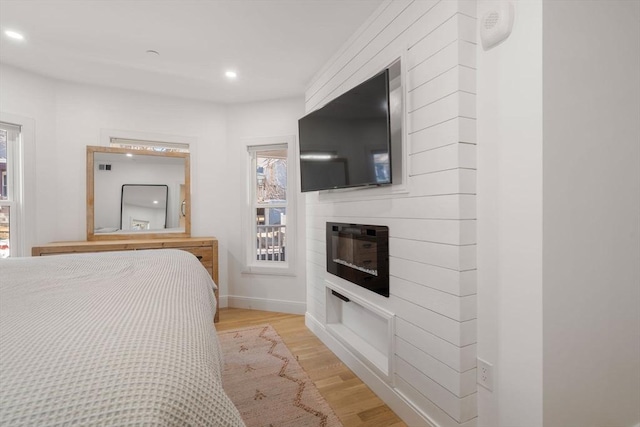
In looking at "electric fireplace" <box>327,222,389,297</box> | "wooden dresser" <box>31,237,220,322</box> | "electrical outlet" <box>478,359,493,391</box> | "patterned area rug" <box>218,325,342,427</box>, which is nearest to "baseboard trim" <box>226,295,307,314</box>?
"wooden dresser" <box>31,237,220,322</box>

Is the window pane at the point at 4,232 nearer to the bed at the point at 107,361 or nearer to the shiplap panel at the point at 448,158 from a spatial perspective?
the bed at the point at 107,361

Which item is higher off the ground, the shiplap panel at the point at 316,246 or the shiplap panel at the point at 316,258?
the shiplap panel at the point at 316,246

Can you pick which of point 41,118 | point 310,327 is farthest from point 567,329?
point 41,118

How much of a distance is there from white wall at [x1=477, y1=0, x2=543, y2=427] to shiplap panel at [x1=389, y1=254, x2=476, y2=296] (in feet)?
0.24

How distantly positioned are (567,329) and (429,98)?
121cm

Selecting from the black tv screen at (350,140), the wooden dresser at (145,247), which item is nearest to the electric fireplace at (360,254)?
the black tv screen at (350,140)

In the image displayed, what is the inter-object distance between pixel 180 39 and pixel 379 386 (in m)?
2.82

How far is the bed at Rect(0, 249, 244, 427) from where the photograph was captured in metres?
0.52

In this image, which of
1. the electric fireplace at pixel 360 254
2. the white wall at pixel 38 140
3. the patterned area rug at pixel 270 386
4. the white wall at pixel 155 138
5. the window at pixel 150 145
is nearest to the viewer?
the patterned area rug at pixel 270 386

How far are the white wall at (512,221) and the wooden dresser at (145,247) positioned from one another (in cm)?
266

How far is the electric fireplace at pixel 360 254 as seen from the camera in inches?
74.5

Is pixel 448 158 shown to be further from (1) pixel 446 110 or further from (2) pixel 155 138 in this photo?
(2) pixel 155 138

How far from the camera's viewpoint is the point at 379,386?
196cm

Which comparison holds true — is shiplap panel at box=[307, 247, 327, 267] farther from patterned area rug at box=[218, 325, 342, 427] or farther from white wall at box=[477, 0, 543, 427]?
white wall at box=[477, 0, 543, 427]
